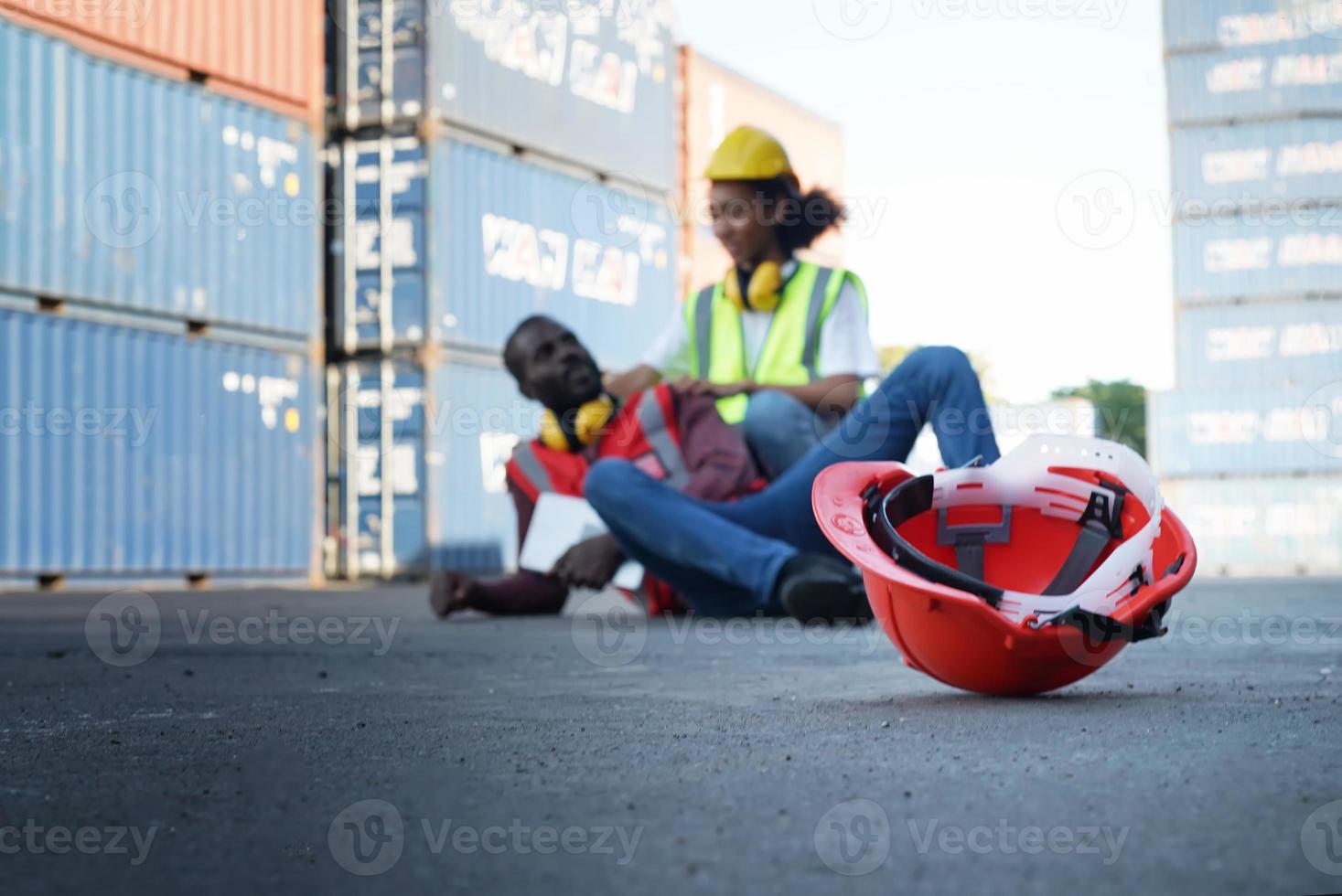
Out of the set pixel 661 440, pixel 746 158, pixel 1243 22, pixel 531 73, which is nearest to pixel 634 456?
pixel 661 440

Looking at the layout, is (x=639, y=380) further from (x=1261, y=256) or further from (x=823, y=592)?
(x=1261, y=256)

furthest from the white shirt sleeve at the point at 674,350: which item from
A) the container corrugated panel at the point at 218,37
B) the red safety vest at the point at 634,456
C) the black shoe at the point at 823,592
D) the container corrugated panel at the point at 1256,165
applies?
the container corrugated panel at the point at 1256,165

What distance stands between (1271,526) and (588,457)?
19.1 meters

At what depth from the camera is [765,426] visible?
5.67m

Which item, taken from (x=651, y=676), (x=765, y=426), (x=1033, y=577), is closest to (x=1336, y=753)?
(x=1033, y=577)

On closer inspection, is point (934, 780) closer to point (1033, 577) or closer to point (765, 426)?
point (1033, 577)

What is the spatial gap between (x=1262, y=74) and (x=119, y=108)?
18277 millimetres

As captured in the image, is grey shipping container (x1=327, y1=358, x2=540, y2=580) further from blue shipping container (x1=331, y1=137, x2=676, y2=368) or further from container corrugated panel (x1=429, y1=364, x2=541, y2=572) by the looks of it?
blue shipping container (x1=331, y1=137, x2=676, y2=368)

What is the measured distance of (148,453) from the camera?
485 inches

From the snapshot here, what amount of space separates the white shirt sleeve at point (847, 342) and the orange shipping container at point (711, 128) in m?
12.7

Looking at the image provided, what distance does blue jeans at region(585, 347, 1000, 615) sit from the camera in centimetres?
481

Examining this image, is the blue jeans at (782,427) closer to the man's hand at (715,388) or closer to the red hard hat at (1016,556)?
the man's hand at (715,388)

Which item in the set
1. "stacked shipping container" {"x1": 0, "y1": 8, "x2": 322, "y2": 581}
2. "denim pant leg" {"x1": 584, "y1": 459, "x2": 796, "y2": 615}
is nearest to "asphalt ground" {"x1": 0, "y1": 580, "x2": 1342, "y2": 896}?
"denim pant leg" {"x1": 584, "y1": 459, "x2": 796, "y2": 615}

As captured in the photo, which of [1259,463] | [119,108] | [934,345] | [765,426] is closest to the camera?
[934,345]
